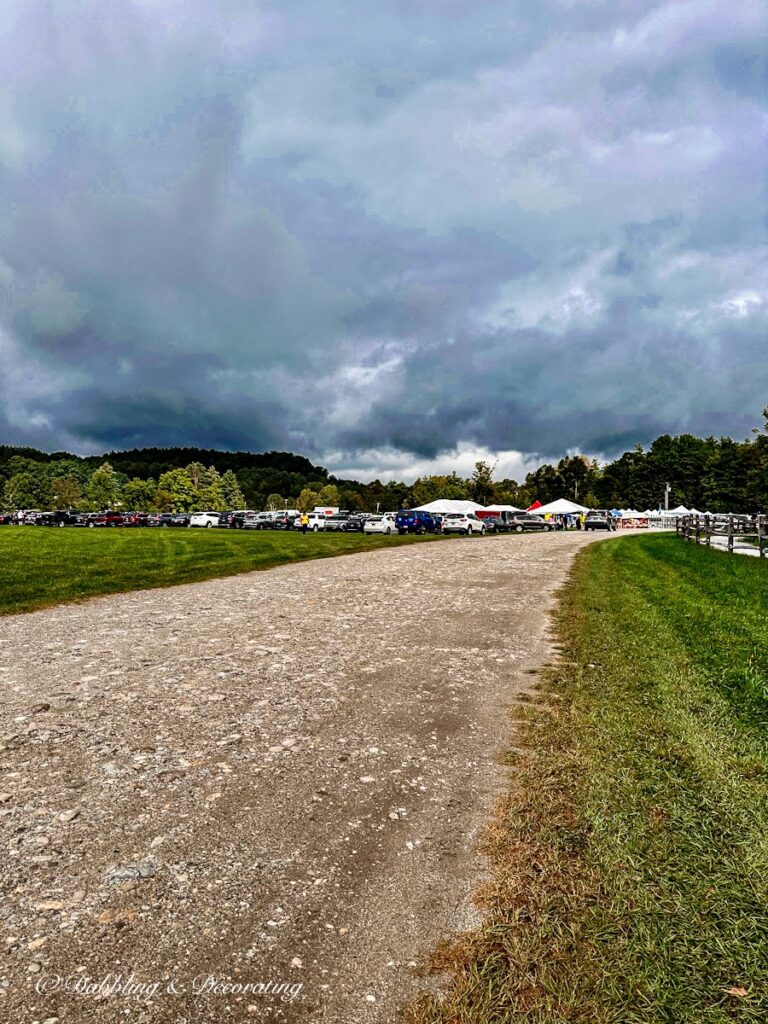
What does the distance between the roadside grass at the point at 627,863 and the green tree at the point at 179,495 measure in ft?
474

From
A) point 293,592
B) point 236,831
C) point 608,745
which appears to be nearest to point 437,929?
point 236,831

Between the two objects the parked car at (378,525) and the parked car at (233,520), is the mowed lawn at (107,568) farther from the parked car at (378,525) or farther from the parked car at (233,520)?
the parked car at (233,520)

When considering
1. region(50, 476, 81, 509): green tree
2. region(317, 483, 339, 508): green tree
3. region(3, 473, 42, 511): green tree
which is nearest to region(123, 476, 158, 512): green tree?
region(50, 476, 81, 509): green tree

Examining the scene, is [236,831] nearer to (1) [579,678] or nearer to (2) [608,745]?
(2) [608,745]

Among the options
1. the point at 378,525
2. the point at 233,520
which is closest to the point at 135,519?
the point at 233,520

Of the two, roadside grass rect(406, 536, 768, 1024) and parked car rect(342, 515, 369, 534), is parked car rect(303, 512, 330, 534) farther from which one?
roadside grass rect(406, 536, 768, 1024)

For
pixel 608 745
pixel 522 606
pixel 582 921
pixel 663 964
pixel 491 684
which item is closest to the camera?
pixel 663 964

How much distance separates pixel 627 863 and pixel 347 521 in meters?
57.9

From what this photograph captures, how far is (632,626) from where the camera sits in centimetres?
980

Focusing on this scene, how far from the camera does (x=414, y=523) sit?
56.1 metres

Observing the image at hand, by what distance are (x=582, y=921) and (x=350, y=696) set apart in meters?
3.69

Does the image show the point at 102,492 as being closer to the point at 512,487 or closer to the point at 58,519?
the point at 58,519

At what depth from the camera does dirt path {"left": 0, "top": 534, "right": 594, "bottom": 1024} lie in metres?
2.59

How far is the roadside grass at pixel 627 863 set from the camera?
2.45 m
